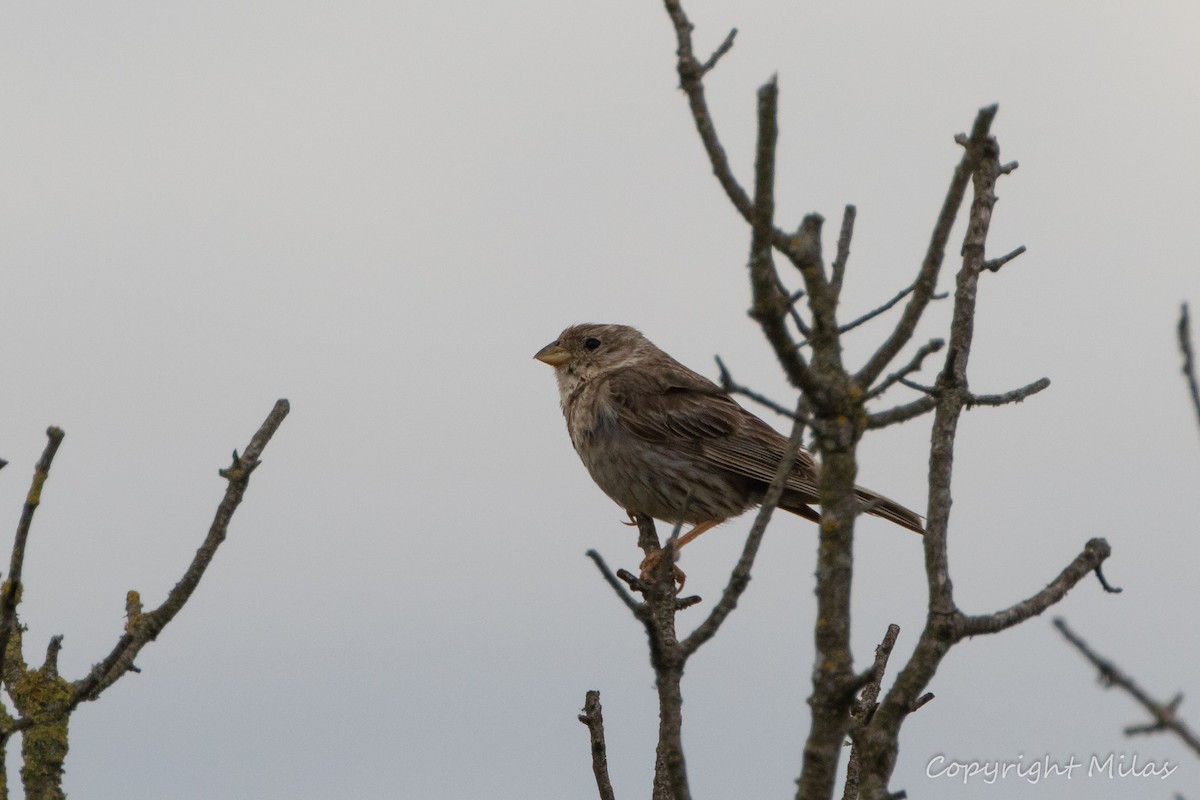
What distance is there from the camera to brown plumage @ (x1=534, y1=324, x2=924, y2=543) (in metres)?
9.17

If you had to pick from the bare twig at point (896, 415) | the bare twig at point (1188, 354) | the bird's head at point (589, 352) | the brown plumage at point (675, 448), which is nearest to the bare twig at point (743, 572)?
the bare twig at point (896, 415)

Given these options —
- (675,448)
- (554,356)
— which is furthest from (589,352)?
(675,448)

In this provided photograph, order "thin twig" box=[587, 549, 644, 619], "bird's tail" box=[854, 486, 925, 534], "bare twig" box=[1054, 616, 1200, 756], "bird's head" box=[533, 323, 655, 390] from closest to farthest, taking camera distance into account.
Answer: "bare twig" box=[1054, 616, 1200, 756]
"thin twig" box=[587, 549, 644, 619]
"bird's tail" box=[854, 486, 925, 534]
"bird's head" box=[533, 323, 655, 390]

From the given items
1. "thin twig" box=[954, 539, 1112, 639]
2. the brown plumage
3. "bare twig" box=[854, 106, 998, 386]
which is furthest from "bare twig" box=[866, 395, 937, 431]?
the brown plumage

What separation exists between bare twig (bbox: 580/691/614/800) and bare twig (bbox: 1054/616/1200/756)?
2.14m

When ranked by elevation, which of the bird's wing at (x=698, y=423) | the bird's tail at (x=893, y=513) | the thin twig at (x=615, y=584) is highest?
the bird's wing at (x=698, y=423)

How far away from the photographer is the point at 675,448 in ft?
30.7

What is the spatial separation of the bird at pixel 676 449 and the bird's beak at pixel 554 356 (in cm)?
11

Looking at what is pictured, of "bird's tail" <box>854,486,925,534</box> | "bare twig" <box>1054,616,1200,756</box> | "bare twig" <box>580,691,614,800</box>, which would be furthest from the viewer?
"bird's tail" <box>854,486,925,534</box>

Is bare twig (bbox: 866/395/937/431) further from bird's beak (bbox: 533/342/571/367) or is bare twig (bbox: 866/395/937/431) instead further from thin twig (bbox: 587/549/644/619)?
bird's beak (bbox: 533/342/571/367)

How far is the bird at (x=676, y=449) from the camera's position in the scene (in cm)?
917

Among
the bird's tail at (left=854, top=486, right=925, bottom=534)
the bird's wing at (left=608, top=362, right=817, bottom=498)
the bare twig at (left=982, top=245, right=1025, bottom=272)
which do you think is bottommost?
the bare twig at (left=982, top=245, right=1025, bottom=272)

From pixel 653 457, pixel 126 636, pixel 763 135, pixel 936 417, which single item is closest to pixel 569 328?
pixel 653 457

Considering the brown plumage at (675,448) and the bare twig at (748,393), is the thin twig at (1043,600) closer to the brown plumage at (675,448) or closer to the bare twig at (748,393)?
the bare twig at (748,393)
